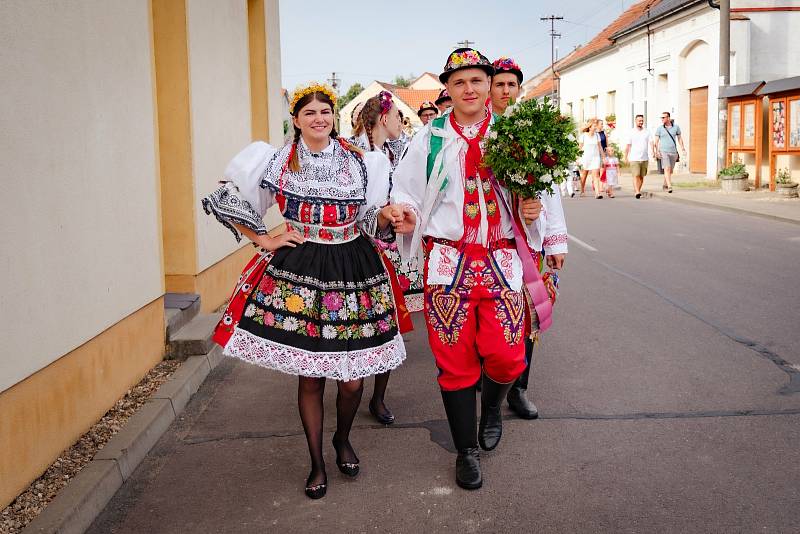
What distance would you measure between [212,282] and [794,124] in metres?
15.7

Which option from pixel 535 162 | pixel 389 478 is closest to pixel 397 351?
pixel 389 478

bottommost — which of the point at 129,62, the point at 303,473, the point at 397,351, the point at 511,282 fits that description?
the point at 303,473

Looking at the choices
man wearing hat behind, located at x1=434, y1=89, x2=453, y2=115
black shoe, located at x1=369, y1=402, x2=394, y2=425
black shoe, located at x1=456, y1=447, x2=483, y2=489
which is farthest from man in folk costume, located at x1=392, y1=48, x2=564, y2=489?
man wearing hat behind, located at x1=434, y1=89, x2=453, y2=115

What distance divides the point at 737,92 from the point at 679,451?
19.6m

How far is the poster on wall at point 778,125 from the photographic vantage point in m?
19.7

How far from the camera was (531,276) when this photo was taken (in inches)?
176

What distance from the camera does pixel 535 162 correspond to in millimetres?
4051

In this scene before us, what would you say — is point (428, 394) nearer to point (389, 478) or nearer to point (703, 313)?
point (389, 478)

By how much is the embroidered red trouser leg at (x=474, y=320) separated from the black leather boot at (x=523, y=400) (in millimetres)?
916

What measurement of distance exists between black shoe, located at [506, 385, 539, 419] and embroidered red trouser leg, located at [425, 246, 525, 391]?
994mm

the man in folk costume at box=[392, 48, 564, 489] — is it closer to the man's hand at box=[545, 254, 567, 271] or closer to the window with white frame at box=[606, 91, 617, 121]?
the man's hand at box=[545, 254, 567, 271]

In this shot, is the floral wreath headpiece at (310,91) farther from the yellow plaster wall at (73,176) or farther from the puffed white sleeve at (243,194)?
the yellow plaster wall at (73,176)

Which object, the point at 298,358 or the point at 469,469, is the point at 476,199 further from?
the point at 469,469

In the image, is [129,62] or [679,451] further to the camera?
[129,62]
